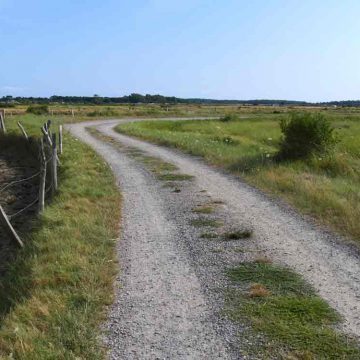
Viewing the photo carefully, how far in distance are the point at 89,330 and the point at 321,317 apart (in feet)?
7.36

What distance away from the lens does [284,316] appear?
15.7 feet

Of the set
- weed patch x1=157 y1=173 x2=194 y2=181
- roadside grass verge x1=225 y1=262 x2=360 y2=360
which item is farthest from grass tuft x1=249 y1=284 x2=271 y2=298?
weed patch x1=157 y1=173 x2=194 y2=181

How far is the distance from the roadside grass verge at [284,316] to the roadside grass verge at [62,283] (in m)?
1.44

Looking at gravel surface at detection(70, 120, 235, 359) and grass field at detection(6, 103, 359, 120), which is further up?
grass field at detection(6, 103, 359, 120)

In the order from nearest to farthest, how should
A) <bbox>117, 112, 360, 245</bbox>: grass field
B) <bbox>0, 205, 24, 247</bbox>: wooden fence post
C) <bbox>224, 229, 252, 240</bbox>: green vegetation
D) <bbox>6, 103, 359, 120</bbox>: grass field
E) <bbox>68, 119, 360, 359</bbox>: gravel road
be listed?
<bbox>68, 119, 360, 359</bbox>: gravel road < <bbox>224, 229, 252, 240</bbox>: green vegetation < <bbox>0, 205, 24, 247</bbox>: wooden fence post < <bbox>117, 112, 360, 245</bbox>: grass field < <bbox>6, 103, 359, 120</bbox>: grass field

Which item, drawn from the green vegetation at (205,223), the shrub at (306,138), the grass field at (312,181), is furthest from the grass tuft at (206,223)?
the shrub at (306,138)

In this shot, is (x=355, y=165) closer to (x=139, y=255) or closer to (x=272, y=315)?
(x=139, y=255)

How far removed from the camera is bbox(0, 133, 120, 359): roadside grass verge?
14.4 ft

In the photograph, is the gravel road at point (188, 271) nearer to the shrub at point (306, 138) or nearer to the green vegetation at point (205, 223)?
the green vegetation at point (205, 223)

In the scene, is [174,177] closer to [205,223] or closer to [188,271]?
[205,223]

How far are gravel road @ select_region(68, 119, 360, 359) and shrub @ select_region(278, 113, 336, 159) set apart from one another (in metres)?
5.03

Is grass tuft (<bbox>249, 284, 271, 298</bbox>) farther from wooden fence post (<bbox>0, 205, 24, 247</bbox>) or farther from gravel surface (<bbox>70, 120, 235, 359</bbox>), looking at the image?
→ wooden fence post (<bbox>0, 205, 24, 247</bbox>)

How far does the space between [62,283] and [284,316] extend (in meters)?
2.68

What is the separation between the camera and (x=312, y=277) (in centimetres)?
588
